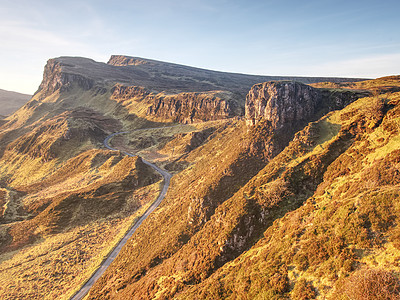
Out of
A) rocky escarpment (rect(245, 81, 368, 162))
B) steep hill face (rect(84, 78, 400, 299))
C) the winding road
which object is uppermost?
rocky escarpment (rect(245, 81, 368, 162))

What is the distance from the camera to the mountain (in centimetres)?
1786

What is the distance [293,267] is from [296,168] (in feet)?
56.4

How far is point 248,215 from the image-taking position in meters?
30.8

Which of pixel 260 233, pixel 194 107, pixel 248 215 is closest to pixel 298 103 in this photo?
pixel 248 215

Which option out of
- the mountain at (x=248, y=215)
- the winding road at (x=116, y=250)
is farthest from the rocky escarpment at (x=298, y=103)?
the winding road at (x=116, y=250)

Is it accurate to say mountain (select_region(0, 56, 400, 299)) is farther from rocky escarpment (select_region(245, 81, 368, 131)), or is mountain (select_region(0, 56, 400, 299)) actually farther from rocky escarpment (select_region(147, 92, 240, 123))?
rocky escarpment (select_region(147, 92, 240, 123))

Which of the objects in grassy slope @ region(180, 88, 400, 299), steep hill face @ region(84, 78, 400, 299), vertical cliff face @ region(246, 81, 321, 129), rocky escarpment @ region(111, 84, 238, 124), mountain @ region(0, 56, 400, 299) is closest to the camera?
grassy slope @ region(180, 88, 400, 299)

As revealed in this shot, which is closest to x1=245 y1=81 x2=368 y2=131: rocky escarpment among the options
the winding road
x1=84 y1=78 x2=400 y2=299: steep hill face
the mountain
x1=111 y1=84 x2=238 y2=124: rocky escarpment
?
the mountain

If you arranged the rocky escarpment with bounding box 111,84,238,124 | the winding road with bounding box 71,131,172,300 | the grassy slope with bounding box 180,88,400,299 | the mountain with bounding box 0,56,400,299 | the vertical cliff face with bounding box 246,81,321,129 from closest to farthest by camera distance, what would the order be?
the grassy slope with bounding box 180,88,400,299, the mountain with bounding box 0,56,400,299, the winding road with bounding box 71,131,172,300, the vertical cliff face with bounding box 246,81,321,129, the rocky escarpment with bounding box 111,84,238,124

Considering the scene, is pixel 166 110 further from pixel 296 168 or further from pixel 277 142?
pixel 296 168

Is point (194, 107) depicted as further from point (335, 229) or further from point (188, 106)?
point (335, 229)

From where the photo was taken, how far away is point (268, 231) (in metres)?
27.5

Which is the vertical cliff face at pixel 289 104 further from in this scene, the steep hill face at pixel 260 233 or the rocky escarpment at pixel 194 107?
the rocky escarpment at pixel 194 107

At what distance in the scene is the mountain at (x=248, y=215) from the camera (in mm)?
17859
